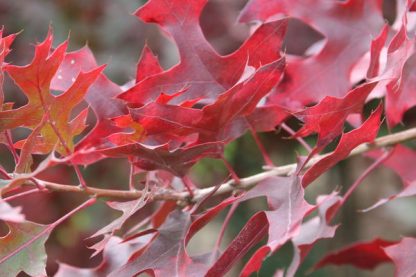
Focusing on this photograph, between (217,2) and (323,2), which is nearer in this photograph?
(323,2)

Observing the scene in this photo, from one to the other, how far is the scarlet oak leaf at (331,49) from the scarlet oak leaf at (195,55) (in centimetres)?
16

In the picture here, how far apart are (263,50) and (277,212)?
0.19 m

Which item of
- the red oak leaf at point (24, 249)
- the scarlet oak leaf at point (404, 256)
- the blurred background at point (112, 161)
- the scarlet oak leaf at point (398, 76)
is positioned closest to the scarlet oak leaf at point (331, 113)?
Answer: the scarlet oak leaf at point (398, 76)

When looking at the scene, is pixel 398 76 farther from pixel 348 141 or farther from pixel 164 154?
pixel 164 154

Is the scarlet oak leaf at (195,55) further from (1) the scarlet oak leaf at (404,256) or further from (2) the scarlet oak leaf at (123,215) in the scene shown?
(1) the scarlet oak leaf at (404,256)

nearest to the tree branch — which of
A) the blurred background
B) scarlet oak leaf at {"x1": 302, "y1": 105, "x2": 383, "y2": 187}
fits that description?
scarlet oak leaf at {"x1": 302, "y1": 105, "x2": 383, "y2": 187}

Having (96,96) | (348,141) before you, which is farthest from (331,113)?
(96,96)

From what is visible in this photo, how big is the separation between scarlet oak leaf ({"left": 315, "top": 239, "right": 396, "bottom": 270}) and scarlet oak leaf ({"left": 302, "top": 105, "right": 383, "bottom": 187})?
0.35m

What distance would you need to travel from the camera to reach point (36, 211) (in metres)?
1.89

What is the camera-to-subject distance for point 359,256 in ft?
3.54

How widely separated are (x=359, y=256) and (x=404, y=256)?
0.28 metres

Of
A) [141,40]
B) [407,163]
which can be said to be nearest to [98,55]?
[141,40]

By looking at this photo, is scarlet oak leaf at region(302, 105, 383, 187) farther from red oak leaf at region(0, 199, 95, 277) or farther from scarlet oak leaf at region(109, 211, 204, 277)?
red oak leaf at region(0, 199, 95, 277)

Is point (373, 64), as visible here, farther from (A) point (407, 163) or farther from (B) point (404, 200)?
(B) point (404, 200)
